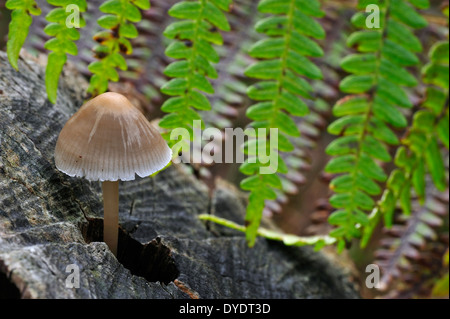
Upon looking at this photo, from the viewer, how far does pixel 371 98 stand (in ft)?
5.53

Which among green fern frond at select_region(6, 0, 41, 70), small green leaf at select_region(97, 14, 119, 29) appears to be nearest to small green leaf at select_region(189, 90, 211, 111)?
small green leaf at select_region(97, 14, 119, 29)

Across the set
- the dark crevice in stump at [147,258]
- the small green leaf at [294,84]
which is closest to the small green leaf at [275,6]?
the small green leaf at [294,84]

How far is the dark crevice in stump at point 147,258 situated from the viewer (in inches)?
57.4

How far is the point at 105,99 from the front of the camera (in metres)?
1.31

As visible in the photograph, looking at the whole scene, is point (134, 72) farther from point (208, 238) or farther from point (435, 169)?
point (435, 169)

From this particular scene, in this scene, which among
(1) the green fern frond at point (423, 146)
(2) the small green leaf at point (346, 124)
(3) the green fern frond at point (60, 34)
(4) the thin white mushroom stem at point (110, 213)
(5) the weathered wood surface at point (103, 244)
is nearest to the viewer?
(5) the weathered wood surface at point (103, 244)

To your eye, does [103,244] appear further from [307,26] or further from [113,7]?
[307,26]

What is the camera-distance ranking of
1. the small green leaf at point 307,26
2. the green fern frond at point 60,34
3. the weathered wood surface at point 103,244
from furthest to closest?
1. the small green leaf at point 307,26
2. the green fern frond at point 60,34
3. the weathered wood surface at point 103,244

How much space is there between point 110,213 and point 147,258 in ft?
0.73

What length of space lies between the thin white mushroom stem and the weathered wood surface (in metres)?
0.08

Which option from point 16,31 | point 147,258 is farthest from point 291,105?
point 16,31

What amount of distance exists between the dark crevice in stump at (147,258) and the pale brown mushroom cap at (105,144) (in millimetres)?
262

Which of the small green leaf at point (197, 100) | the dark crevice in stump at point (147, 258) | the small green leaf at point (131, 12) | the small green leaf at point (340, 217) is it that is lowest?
the dark crevice in stump at point (147, 258)

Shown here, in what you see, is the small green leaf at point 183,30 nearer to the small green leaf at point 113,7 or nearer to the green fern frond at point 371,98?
the small green leaf at point 113,7
